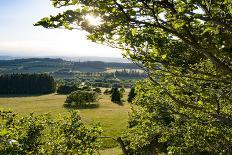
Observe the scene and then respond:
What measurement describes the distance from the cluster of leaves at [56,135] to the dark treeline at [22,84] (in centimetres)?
17872

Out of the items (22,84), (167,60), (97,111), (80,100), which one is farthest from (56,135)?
(22,84)

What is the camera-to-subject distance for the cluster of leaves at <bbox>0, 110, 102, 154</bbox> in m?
18.2

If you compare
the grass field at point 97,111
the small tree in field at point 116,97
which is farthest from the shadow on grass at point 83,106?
the small tree in field at point 116,97

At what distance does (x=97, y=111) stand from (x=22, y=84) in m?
81.9

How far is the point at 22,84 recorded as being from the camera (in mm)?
196750

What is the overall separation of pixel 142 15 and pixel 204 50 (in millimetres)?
1774

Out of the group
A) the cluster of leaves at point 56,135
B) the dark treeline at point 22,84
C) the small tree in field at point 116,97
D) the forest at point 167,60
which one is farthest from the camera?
the dark treeline at point 22,84

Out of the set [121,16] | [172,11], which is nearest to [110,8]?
[121,16]

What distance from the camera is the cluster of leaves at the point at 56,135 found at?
18.2 meters

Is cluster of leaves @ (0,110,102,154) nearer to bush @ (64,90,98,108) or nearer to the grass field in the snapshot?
the grass field

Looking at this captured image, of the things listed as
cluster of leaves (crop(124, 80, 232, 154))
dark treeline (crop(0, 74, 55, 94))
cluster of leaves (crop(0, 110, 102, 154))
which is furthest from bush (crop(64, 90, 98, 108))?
cluster of leaves (crop(0, 110, 102, 154))

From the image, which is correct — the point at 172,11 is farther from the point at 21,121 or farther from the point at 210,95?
the point at 21,121

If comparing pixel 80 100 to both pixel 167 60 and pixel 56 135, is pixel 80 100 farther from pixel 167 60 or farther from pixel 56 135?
pixel 167 60

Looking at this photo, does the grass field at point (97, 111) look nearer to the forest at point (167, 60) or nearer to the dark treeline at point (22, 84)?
the dark treeline at point (22, 84)
